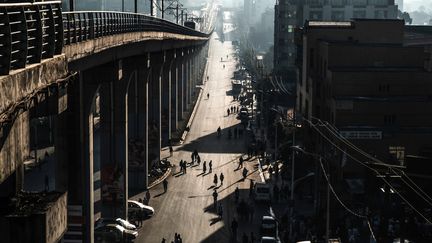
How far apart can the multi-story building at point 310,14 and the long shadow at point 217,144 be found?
1292 inches

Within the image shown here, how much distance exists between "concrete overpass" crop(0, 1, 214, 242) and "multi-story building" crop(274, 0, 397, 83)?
142ft

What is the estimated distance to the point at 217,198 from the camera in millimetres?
53125

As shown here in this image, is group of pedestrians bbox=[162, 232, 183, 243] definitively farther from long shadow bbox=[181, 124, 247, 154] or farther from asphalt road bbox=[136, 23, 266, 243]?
long shadow bbox=[181, 124, 247, 154]

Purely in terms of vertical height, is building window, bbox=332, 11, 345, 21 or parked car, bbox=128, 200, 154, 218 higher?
building window, bbox=332, 11, 345, 21

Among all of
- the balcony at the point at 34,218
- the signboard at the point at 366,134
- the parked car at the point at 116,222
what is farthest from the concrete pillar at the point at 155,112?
the balcony at the point at 34,218

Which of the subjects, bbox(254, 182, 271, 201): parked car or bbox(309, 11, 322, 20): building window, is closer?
bbox(254, 182, 271, 201): parked car

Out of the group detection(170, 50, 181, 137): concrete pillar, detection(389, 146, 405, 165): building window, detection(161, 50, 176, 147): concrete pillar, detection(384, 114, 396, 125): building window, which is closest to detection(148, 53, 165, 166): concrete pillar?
detection(161, 50, 176, 147): concrete pillar

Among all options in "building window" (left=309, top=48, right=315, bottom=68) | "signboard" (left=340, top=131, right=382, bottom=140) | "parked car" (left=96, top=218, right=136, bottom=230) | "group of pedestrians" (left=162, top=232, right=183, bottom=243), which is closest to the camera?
"group of pedestrians" (left=162, top=232, right=183, bottom=243)

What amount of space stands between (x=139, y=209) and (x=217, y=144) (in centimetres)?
3366

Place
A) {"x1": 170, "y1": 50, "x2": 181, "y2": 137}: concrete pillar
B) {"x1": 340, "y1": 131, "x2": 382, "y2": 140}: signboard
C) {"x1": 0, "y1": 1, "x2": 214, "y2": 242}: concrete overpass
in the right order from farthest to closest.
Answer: {"x1": 170, "y1": 50, "x2": 181, "y2": 137}: concrete pillar < {"x1": 340, "y1": 131, "x2": 382, "y2": 140}: signboard < {"x1": 0, "y1": 1, "x2": 214, "y2": 242}: concrete overpass

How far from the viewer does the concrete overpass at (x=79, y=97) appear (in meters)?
13.1

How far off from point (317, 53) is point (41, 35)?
51107 mm

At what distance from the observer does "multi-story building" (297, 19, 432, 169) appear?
168 ft

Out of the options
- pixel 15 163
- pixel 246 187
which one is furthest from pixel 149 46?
pixel 15 163
